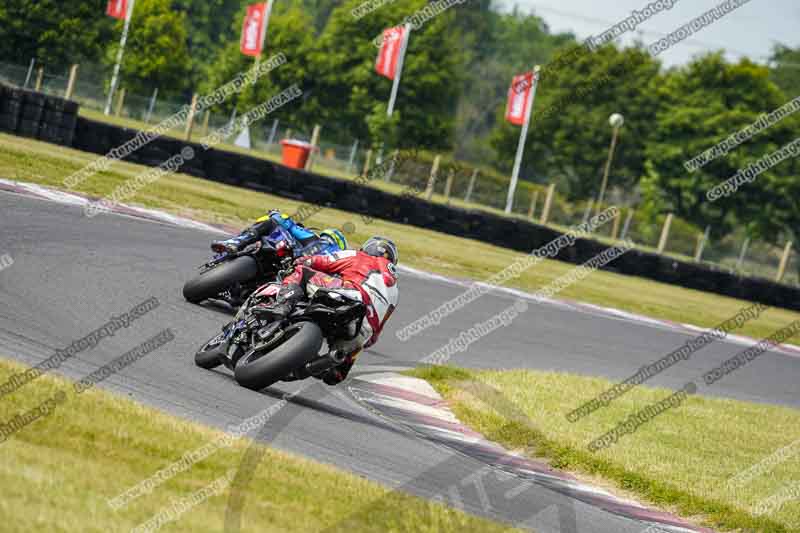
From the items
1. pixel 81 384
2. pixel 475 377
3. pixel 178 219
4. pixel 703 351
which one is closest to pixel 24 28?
pixel 178 219

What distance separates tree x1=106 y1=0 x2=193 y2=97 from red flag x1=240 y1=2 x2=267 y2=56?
11.2 meters

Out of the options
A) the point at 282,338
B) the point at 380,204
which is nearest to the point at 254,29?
the point at 380,204

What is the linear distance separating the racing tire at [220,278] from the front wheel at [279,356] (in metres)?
2.21

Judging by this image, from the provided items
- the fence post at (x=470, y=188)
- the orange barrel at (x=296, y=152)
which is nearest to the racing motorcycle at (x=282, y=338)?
the orange barrel at (x=296, y=152)

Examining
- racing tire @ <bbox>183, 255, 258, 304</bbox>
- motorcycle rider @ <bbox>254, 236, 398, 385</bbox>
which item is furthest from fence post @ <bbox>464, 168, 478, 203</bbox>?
motorcycle rider @ <bbox>254, 236, 398, 385</bbox>

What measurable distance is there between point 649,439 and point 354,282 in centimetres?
367

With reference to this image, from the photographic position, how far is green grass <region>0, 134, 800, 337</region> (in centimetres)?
1812

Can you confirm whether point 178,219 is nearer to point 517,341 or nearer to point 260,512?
point 517,341

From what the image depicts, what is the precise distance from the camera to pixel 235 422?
22.0ft

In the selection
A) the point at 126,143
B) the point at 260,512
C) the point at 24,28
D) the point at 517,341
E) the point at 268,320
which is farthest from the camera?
the point at 24,28

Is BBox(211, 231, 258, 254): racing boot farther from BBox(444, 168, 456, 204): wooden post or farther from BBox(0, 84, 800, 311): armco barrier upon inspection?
BBox(444, 168, 456, 204): wooden post

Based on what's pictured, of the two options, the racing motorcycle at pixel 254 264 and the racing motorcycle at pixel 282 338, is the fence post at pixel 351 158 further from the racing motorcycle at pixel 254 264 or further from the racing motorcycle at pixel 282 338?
the racing motorcycle at pixel 282 338

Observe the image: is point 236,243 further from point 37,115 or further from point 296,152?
point 296,152

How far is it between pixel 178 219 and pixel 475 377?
7074mm
